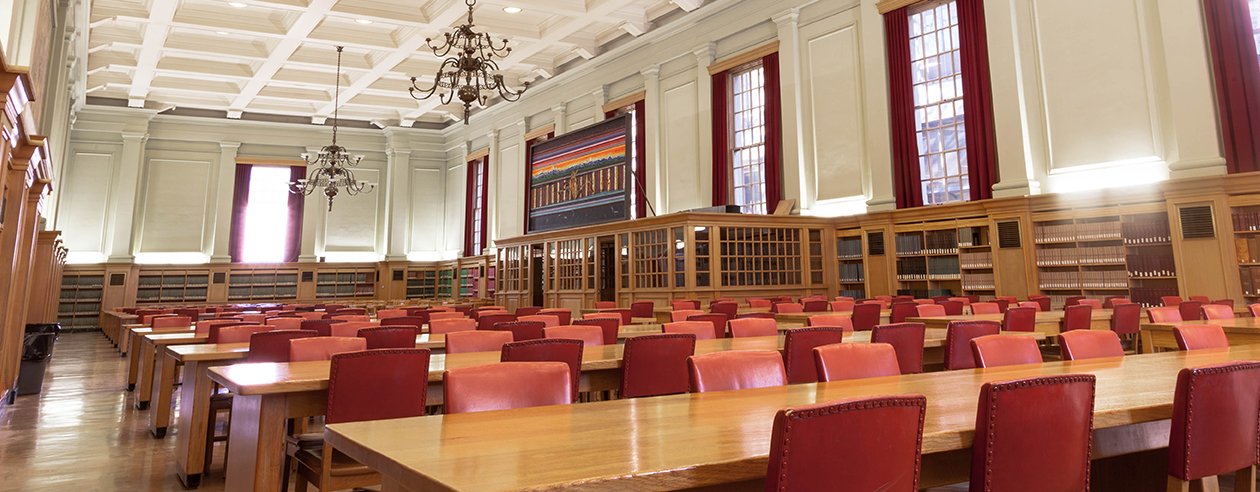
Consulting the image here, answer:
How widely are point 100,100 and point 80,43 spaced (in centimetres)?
580

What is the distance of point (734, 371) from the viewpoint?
2.30 meters

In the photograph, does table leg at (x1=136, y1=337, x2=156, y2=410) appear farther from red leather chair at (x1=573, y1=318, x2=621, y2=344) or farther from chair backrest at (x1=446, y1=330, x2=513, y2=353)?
red leather chair at (x1=573, y1=318, x2=621, y2=344)

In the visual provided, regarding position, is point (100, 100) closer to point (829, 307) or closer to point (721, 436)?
point (829, 307)

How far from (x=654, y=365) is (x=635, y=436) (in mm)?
1784

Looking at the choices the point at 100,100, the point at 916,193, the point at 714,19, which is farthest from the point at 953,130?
the point at 100,100

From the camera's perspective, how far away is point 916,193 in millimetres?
10398

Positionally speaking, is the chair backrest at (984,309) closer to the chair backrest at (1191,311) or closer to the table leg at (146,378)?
the chair backrest at (1191,311)

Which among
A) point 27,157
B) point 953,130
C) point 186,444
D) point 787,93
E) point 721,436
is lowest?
point 186,444

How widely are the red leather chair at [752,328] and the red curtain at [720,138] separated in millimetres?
8217

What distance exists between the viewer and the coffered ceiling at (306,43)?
1359 cm

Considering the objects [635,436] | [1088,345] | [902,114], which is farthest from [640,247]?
[635,436]

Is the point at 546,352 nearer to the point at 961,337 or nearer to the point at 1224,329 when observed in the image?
the point at 961,337

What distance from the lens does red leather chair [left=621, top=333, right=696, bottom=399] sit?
3.15m

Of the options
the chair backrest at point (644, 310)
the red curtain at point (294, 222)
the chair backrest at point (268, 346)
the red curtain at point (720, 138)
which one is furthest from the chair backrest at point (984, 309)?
the red curtain at point (294, 222)
